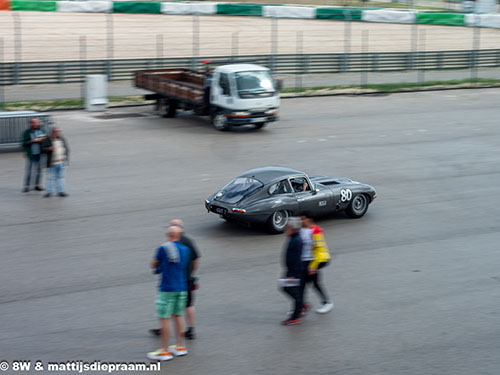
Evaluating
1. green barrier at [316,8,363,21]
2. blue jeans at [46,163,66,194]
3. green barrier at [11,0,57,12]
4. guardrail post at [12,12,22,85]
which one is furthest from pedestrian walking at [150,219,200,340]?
green barrier at [316,8,363,21]

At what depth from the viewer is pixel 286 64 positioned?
1522 inches

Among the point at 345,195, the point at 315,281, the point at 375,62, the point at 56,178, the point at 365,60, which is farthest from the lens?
the point at 375,62

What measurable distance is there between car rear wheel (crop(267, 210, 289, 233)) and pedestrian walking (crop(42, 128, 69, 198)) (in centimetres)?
527

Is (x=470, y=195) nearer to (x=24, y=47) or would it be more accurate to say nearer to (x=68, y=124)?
(x=68, y=124)

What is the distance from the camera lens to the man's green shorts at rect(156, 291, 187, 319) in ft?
26.8

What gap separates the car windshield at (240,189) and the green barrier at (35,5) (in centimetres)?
3089

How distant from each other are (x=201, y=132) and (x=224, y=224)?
10.1 metres

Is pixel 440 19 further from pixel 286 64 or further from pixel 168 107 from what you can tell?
pixel 168 107

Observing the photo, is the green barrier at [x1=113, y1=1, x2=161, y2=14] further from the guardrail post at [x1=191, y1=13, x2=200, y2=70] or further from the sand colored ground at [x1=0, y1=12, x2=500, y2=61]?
the guardrail post at [x1=191, y1=13, x2=200, y2=70]

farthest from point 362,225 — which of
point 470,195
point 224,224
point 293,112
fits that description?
point 293,112

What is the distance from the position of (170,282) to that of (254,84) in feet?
52.8

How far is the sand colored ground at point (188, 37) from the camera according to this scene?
39656 mm

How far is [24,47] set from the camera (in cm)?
3862

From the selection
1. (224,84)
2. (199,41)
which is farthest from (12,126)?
(199,41)
